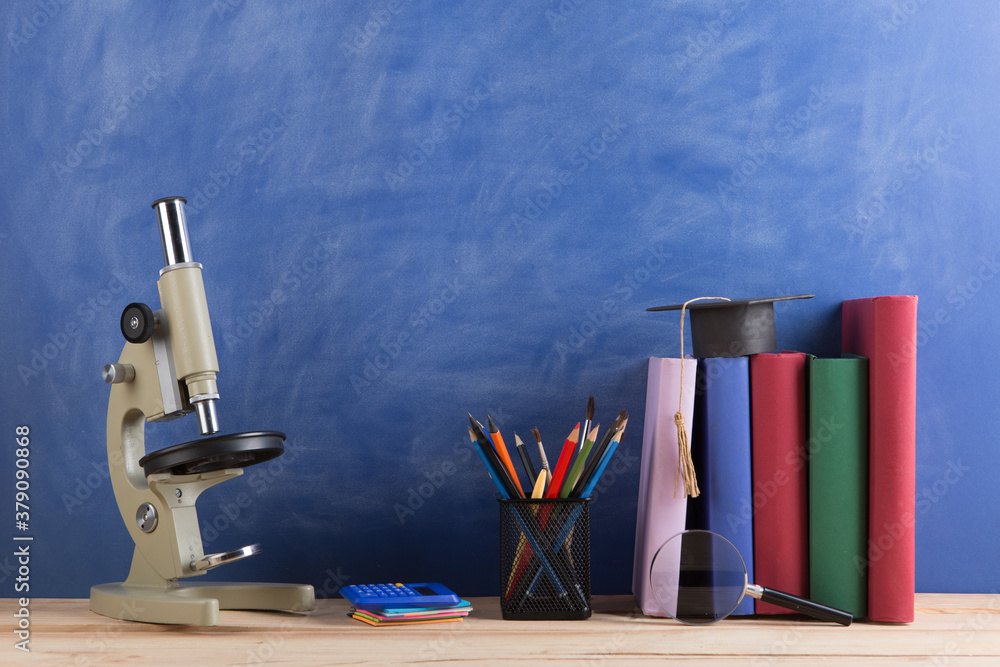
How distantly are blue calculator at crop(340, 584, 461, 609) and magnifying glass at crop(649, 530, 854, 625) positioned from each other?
25cm

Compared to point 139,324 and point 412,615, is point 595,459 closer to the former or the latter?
point 412,615

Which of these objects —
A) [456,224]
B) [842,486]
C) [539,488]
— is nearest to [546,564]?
[539,488]

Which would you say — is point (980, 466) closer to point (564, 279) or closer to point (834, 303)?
point (834, 303)

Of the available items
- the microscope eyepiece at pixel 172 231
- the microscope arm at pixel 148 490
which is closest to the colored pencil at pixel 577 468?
the microscope arm at pixel 148 490

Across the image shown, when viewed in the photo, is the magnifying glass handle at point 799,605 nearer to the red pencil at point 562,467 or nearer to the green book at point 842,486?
the green book at point 842,486

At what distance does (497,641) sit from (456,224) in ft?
1.78

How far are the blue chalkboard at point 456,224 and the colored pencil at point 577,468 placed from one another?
0.15 m

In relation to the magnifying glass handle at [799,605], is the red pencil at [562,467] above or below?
above

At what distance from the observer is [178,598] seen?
0.81 m

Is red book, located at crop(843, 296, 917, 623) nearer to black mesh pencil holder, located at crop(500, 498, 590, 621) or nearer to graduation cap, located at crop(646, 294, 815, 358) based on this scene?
graduation cap, located at crop(646, 294, 815, 358)

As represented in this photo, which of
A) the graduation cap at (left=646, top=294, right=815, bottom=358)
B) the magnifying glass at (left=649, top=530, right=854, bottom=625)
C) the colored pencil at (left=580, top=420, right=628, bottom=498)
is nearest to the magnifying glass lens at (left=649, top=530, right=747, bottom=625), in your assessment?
the magnifying glass at (left=649, top=530, right=854, bottom=625)

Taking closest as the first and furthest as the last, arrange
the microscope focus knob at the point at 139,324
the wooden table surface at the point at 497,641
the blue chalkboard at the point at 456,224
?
the wooden table surface at the point at 497,641 < the microscope focus knob at the point at 139,324 < the blue chalkboard at the point at 456,224

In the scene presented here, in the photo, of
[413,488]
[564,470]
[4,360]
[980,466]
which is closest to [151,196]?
[4,360]

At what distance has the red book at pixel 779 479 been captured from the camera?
2.84ft
